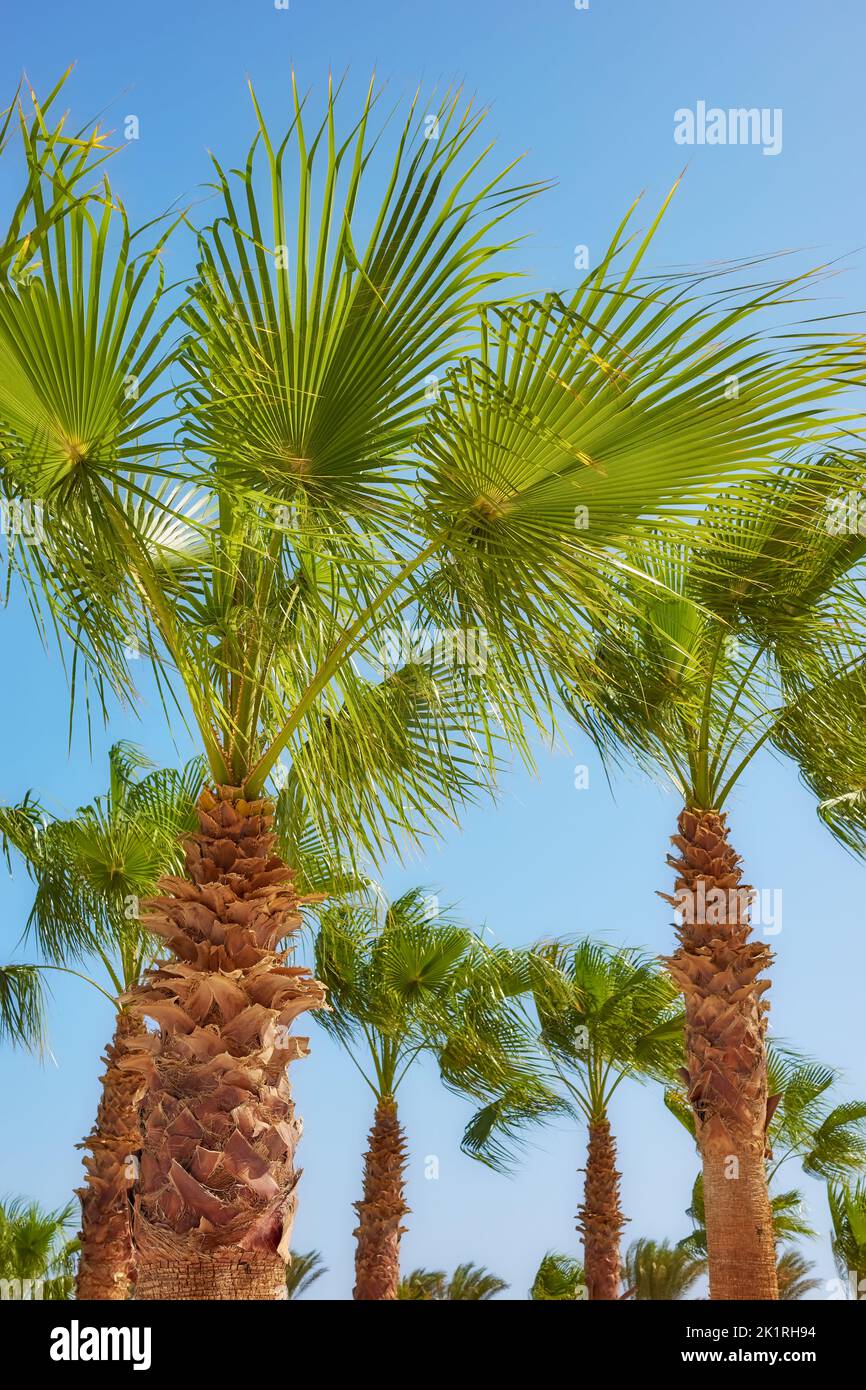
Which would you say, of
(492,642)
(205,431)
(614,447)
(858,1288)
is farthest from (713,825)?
(858,1288)

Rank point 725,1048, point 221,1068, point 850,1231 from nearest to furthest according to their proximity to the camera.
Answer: point 221,1068, point 725,1048, point 850,1231

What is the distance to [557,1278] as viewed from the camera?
75.2 feet

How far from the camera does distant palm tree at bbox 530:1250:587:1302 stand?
891 inches

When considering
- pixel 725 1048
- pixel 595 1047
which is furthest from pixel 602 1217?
pixel 725 1048

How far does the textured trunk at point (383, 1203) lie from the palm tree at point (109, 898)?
16.0ft

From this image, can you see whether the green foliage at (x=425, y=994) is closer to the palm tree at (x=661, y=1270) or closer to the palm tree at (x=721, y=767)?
the palm tree at (x=721, y=767)

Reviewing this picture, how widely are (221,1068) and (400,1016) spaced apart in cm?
930

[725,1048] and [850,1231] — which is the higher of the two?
[725,1048]

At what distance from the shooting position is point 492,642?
187 inches

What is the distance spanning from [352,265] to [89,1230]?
9100 millimetres

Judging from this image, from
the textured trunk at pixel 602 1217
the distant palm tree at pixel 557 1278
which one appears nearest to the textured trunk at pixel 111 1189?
the textured trunk at pixel 602 1217

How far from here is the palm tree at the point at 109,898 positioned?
976 cm

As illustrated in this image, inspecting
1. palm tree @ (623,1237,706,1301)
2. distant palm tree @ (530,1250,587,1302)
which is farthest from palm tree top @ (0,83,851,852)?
palm tree @ (623,1237,706,1301)

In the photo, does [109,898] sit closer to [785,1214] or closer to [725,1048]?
[725,1048]
